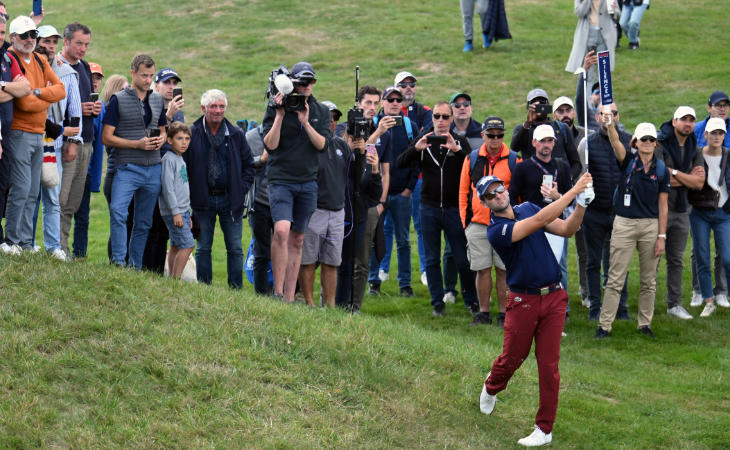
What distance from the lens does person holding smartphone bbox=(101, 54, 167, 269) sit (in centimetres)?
1169

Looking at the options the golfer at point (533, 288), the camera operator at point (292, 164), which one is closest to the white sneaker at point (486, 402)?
the golfer at point (533, 288)

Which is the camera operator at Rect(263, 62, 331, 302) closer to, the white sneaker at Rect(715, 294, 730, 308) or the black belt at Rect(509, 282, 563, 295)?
the black belt at Rect(509, 282, 563, 295)

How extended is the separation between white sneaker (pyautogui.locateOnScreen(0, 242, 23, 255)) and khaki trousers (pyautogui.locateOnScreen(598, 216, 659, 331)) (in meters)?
→ 7.52

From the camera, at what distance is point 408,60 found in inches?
1127

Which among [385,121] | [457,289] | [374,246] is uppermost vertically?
[385,121]

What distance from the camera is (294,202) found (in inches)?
473

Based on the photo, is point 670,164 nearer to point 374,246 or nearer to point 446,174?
point 446,174

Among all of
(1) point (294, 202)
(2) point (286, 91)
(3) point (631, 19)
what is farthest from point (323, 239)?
(3) point (631, 19)

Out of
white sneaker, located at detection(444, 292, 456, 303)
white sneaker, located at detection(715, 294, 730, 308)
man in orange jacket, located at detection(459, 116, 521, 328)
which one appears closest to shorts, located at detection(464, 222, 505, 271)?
man in orange jacket, located at detection(459, 116, 521, 328)

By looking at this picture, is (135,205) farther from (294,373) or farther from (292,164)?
(294,373)

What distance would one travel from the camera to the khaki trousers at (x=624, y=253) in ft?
43.9

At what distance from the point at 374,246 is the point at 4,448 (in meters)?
7.44

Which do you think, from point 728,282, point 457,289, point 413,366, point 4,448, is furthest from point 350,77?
point 4,448

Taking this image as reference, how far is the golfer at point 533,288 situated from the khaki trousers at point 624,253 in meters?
4.44
